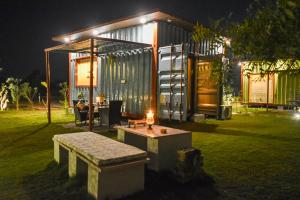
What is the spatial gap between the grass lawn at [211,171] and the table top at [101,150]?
0.52m

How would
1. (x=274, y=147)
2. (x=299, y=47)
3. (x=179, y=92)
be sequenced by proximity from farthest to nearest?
(x=179, y=92) < (x=274, y=147) < (x=299, y=47)

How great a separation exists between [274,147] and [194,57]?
5672 mm

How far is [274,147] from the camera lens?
6449 mm

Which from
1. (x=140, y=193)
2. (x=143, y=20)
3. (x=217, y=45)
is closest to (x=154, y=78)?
(x=143, y=20)

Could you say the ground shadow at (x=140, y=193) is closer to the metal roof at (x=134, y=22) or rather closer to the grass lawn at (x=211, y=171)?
the grass lawn at (x=211, y=171)

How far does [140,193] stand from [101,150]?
782mm

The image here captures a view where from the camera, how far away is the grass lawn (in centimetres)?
377

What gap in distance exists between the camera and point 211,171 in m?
4.69

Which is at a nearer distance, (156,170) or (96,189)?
(96,189)

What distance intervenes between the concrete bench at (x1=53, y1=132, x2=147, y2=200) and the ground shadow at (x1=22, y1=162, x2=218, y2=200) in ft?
0.49

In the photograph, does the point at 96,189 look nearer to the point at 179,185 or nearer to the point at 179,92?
the point at 179,185

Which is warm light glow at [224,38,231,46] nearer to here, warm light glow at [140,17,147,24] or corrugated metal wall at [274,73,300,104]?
warm light glow at [140,17,147,24]

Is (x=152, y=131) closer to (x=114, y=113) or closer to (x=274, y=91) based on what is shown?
(x=114, y=113)

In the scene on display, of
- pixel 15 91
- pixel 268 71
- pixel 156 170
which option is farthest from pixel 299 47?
pixel 15 91
